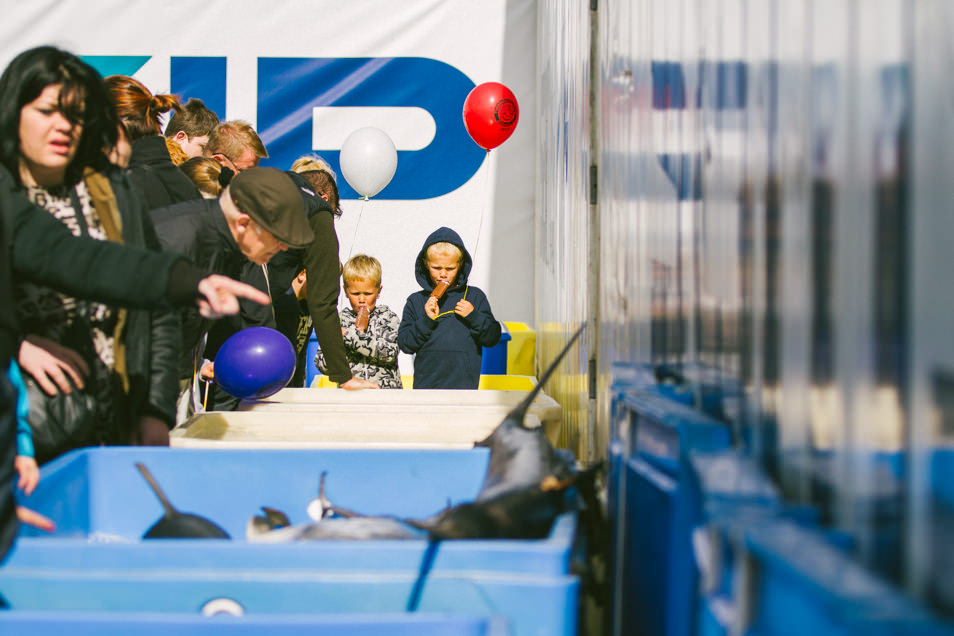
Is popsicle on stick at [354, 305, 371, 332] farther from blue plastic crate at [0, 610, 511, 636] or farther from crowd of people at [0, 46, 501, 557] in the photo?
blue plastic crate at [0, 610, 511, 636]

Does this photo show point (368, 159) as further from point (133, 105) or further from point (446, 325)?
point (133, 105)

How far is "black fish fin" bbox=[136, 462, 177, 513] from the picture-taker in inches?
43.0

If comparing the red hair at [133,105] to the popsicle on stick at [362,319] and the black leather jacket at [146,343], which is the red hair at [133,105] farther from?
the popsicle on stick at [362,319]

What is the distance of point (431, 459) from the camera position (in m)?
1.20

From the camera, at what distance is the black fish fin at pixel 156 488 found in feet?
3.59

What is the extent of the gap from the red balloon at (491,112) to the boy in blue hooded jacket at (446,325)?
102 centimetres

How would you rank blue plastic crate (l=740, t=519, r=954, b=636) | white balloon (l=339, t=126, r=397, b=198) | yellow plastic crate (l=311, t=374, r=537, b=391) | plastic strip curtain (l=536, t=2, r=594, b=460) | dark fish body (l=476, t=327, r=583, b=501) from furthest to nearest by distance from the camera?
white balloon (l=339, t=126, r=397, b=198)
yellow plastic crate (l=311, t=374, r=537, b=391)
plastic strip curtain (l=536, t=2, r=594, b=460)
dark fish body (l=476, t=327, r=583, b=501)
blue plastic crate (l=740, t=519, r=954, b=636)

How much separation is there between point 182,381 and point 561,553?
5.30 ft

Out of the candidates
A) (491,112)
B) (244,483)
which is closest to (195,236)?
(244,483)

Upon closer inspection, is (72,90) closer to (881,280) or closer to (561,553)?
(561,553)

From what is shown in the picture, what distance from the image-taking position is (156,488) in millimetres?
1120

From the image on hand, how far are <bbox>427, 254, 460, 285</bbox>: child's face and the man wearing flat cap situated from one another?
1.45m

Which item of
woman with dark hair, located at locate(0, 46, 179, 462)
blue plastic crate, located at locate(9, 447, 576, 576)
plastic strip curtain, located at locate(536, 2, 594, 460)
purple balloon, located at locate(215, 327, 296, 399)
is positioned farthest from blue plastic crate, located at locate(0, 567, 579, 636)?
purple balloon, located at locate(215, 327, 296, 399)

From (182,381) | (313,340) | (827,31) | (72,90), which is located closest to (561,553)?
(827,31)
